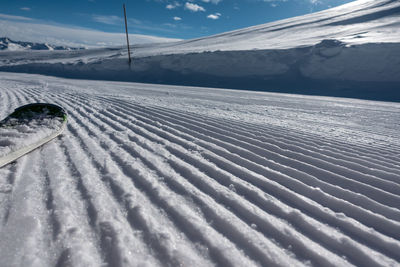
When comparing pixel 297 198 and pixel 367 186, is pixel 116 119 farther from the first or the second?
pixel 367 186

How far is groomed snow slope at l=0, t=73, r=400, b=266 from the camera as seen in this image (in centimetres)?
147

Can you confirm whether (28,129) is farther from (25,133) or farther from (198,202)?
(198,202)

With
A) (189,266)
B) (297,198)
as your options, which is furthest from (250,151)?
(189,266)

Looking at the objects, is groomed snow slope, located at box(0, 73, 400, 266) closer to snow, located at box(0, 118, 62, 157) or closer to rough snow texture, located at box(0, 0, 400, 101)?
snow, located at box(0, 118, 62, 157)

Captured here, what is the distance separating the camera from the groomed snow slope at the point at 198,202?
1.47 meters

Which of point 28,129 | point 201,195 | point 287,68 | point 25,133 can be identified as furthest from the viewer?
point 287,68

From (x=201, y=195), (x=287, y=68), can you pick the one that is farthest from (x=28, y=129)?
(x=287, y=68)

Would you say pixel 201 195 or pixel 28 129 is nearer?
pixel 201 195

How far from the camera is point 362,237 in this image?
1.71 m

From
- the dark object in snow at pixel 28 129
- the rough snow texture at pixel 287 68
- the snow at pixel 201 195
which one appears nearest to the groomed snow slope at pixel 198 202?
the snow at pixel 201 195

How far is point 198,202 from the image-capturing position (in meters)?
1.98

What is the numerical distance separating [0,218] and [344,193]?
9.20 feet

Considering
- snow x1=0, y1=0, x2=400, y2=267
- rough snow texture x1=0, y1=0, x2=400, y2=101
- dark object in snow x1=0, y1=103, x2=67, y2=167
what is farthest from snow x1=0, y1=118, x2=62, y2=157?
rough snow texture x1=0, y1=0, x2=400, y2=101

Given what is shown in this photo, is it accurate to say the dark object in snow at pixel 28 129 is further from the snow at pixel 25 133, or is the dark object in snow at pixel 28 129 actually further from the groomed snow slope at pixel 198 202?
the groomed snow slope at pixel 198 202
